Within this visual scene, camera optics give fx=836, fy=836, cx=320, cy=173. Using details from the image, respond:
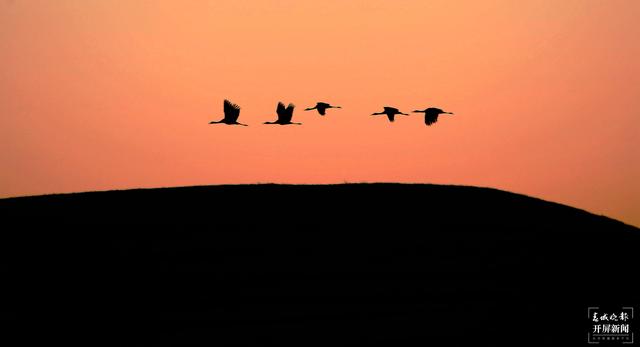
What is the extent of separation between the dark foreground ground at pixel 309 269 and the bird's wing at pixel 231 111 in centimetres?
495

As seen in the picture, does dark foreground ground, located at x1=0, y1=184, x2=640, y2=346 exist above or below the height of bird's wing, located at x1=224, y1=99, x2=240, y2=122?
below

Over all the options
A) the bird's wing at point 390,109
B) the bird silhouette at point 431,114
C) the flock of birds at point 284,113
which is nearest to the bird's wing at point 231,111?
the flock of birds at point 284,113

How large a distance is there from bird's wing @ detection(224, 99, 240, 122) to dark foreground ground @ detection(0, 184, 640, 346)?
4954 mm

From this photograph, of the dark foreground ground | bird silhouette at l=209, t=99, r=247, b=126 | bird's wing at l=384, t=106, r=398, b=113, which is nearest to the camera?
the dark foreground ground

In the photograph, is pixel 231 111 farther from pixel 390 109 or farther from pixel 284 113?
pixel 390 109

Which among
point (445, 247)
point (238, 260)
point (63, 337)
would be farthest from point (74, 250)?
point (445, 247)

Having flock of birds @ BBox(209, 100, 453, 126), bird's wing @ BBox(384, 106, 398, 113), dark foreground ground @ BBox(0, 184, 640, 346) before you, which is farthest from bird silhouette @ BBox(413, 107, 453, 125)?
dark foreground ground @ BBox(0, 184, 640, 346)

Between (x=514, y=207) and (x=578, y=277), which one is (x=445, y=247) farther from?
(x=514, y=207)

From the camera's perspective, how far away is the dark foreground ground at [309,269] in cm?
2150

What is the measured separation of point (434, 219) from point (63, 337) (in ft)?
53.3

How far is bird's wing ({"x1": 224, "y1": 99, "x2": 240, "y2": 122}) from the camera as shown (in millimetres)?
22531

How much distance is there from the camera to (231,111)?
2272cm

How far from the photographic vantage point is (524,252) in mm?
28938

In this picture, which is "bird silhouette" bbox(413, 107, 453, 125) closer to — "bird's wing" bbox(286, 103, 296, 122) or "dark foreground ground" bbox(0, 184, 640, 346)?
"bird's wing" bbox(286, 103, 296, 122)
